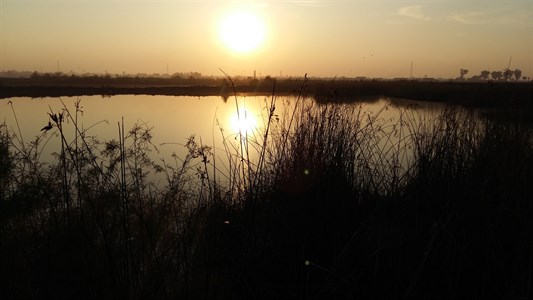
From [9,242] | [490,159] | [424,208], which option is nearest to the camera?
[9,242]

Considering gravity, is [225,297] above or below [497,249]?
below

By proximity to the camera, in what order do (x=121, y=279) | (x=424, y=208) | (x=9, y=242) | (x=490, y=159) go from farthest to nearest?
(x=490, y=159)
(x=424, y=208)
(x=9, y=242)
(x=121, y=279)

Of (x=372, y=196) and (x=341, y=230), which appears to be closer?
(x=341, y=230)

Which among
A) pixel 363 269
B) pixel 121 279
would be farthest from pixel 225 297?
pixel 363 269

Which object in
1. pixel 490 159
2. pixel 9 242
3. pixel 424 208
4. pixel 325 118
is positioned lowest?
pixel 9 242

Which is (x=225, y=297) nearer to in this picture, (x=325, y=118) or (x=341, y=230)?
(x=341, y=230)

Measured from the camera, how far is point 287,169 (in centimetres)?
406

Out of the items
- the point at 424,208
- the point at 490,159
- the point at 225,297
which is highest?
the point at 490,159

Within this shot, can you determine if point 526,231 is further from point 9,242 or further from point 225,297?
point 9,242

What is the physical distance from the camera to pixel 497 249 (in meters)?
2.54

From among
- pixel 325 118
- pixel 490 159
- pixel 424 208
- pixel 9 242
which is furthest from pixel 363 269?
pixel 9 242

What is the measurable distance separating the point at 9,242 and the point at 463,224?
3132mm

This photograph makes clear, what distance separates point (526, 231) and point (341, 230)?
1246 millimetres

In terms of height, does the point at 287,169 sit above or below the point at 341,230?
above
